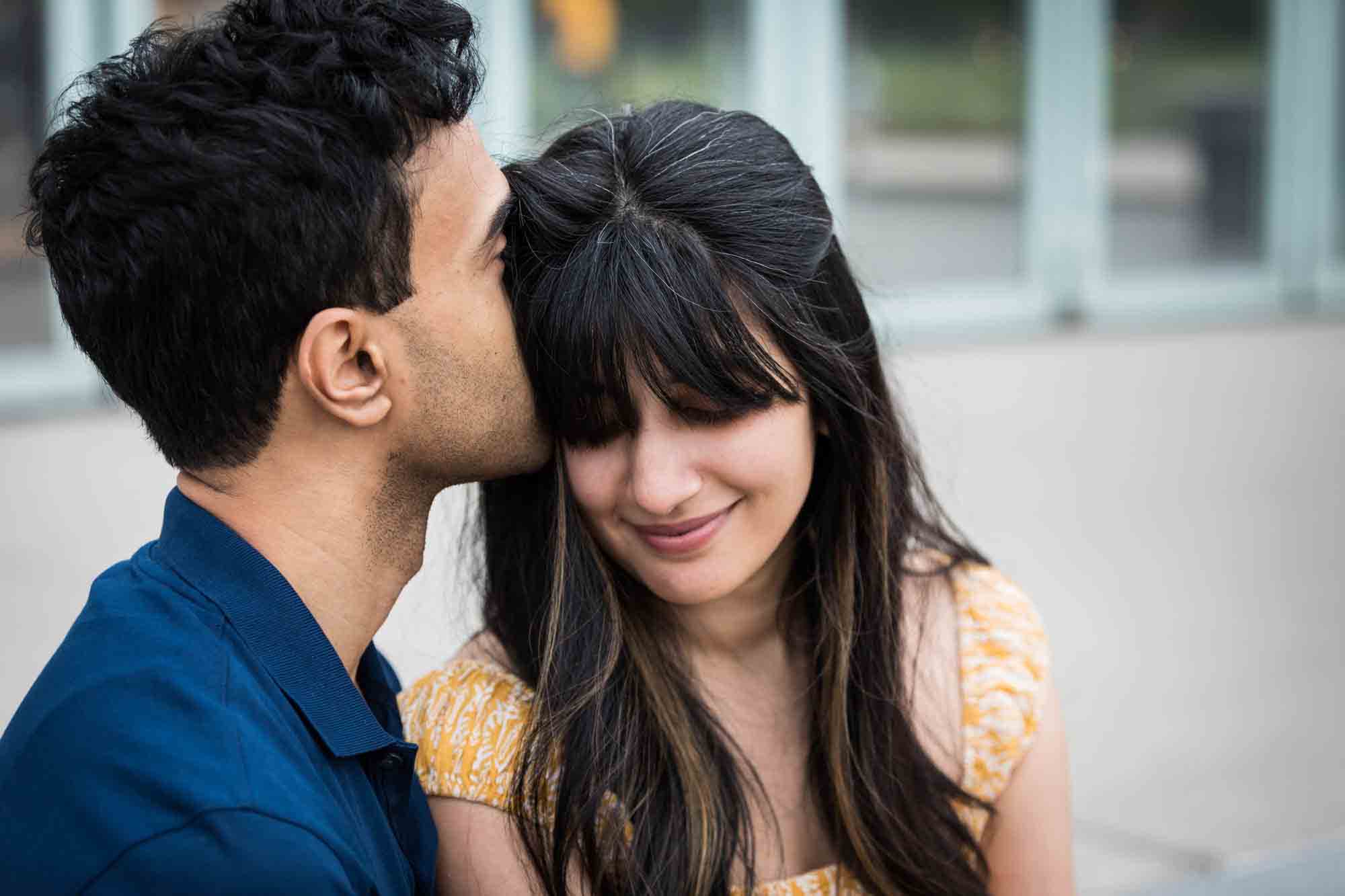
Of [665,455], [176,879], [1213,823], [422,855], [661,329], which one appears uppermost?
[661,329]

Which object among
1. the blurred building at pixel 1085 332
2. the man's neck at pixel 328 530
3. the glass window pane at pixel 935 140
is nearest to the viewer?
the man's neck at pixel 328 530

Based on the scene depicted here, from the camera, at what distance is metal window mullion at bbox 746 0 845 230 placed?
19.1 feet

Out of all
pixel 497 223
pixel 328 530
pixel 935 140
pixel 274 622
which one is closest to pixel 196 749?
pixel 274 622

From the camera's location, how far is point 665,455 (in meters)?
2.02

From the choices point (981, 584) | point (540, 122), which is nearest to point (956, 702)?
point (981, 584)


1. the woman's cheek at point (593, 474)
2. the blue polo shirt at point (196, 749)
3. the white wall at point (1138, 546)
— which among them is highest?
the woman's cheek at point (593, 474)

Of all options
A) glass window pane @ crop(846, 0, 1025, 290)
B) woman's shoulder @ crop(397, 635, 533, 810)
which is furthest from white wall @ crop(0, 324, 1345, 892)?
woman's shoulder @ crop(397, 635, 533, 810)

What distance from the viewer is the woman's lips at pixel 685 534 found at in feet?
6.80

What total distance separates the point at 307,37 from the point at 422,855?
0.99m

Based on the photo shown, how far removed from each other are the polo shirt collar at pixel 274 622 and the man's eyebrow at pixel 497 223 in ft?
1.53

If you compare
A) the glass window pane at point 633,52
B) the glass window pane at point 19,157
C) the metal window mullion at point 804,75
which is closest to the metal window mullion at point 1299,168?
the metal window mullion at point 804,75

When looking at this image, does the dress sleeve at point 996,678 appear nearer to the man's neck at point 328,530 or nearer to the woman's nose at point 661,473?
Answer: the woman's nose at point 661,473

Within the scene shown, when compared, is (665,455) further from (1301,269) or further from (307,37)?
(1301,269)

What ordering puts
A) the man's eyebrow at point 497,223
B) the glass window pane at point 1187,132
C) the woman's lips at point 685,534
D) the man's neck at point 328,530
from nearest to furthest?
the man's neck at point 328,530, the man's eyebrow at point 497,223, the woman's lips at point 685,534, the glass window pane at point 1187,132
